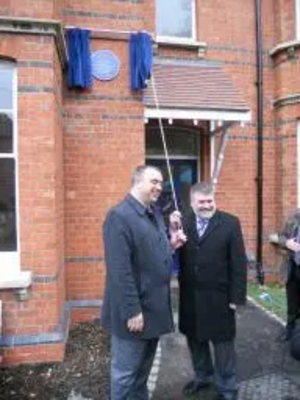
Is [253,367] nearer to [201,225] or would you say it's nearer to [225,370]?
[225,370]

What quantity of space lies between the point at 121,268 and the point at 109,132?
13.2 ft

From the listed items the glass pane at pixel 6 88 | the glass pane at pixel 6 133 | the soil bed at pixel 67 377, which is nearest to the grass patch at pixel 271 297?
the soil bed at pixel 67 377

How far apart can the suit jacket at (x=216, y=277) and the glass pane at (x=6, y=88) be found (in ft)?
8.76

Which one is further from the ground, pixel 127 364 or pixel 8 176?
pixel 8 176

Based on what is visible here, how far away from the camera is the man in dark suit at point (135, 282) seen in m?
3.91

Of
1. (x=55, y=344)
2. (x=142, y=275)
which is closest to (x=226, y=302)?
(x=142, y=275)

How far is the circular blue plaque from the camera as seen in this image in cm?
753

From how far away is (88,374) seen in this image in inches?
220

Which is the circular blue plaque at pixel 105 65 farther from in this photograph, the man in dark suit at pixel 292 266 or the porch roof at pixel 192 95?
the man in dark suit at pixel 292 266

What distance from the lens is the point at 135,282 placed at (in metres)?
4.00

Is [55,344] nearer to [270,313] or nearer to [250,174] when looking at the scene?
[270,313]

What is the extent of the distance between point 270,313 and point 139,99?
3.51m

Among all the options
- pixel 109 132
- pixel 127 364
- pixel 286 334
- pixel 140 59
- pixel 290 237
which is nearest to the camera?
pixel 127 364

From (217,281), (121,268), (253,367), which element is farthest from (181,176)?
(121,268)
